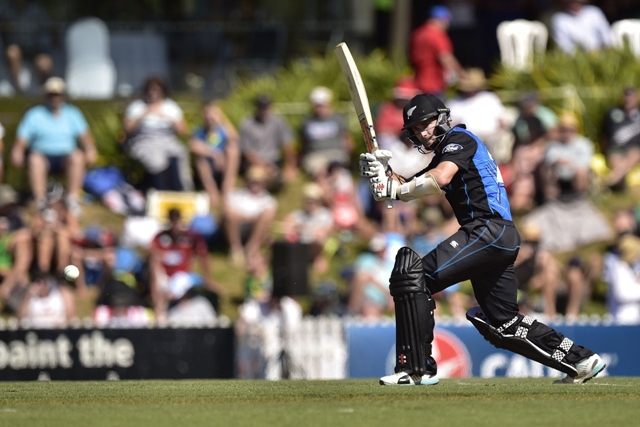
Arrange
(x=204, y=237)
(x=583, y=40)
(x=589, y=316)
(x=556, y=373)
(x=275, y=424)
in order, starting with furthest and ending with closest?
(x=583, y=40) < (x=204, y=237) < (x=589, y=316) < (x=556, y=373) < (x=275, y=424)

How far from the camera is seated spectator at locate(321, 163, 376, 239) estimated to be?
16.7 m

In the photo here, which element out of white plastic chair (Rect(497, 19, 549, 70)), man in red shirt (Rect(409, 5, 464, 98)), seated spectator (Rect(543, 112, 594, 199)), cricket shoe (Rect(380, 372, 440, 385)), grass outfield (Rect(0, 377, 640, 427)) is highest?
white plastic chair (Rect(497, 19, 549, 70))

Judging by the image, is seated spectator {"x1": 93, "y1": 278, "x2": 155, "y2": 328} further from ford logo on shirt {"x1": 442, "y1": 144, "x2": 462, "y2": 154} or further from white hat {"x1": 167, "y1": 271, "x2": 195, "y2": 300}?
ford logo on shirt {"x1": 442, "y1": 144, "x2": 462, "y2": 154}

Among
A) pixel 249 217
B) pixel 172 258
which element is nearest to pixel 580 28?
pixel 249 217

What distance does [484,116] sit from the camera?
56.5ft

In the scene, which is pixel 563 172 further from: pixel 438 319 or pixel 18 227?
pixel 18 227

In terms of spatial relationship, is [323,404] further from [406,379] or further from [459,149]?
[459,149]

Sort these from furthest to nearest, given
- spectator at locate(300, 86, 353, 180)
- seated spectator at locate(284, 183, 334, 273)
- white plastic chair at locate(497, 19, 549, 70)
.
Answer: white plastic chair at locate(497, 19, 549, 70), spectator at locate(300, 86, 353, 180), seated spectator at locate(284, 183, 334, 273)

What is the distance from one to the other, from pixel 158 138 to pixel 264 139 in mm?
1480

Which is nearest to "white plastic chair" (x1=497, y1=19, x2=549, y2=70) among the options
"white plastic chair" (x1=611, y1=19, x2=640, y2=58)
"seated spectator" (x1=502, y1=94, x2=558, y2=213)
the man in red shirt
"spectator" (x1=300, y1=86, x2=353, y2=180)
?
"white plastic chair" (x1=611, y1=19, x2=640, y2=58)

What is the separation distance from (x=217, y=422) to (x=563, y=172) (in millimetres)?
10664

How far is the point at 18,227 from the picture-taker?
15.7 m

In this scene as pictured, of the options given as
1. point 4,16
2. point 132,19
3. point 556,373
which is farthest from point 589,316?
point 4,16

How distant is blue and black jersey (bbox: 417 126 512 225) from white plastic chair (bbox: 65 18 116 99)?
1137 cm
